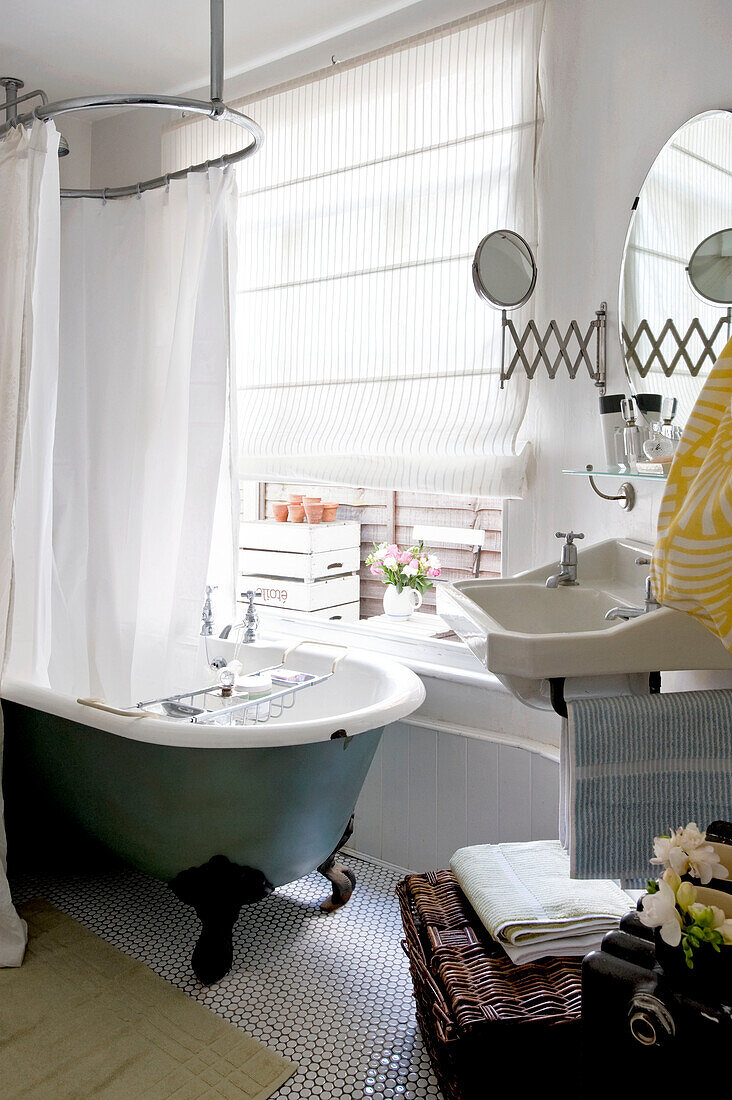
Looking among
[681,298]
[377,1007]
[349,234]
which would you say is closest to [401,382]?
[349,234]

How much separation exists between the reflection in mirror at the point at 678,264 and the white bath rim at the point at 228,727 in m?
0.96

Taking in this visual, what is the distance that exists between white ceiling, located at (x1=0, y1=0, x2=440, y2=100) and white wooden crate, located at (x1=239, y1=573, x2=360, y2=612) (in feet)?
5.89

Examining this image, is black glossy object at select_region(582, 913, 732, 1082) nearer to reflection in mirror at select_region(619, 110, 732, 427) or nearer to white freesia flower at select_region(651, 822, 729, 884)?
white freesia flower at select_region(651, 822, 729, 884)

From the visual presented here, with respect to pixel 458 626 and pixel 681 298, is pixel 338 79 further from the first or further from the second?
pixel 458 626

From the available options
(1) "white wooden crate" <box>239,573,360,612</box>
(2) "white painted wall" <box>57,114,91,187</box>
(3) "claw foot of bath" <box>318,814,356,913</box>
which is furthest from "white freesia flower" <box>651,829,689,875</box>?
(2) "white painted wall" <box>57,114,91,187</box>

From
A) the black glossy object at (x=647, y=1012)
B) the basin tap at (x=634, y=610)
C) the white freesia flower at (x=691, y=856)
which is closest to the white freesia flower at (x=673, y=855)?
the white freesia flower at (x=691, y=856)

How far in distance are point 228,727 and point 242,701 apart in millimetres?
643

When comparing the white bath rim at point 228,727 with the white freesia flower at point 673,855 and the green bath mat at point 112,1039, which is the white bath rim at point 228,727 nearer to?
the green bath mat at point 112,1039

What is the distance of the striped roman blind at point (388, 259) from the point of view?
2.45 meters

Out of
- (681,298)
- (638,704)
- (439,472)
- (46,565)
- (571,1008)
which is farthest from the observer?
(439,472)

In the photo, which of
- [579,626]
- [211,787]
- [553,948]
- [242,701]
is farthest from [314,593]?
[553,948]

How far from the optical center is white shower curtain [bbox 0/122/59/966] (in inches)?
89.0

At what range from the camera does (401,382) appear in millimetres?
2713

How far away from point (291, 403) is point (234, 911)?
1.63 m
